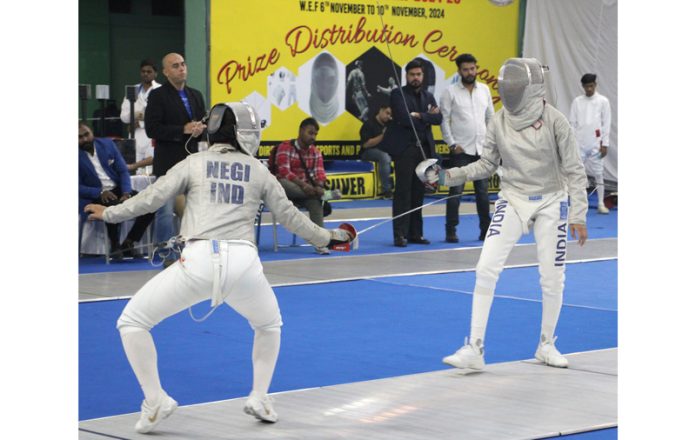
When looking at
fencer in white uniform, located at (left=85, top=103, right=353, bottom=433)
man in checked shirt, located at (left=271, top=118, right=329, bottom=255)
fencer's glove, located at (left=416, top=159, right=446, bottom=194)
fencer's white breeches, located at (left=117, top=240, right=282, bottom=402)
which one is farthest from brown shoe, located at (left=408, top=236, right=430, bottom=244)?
fencer's white breeches, located at (left=117, top=240, right=282, bottom=402)

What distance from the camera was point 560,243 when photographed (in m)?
5.91

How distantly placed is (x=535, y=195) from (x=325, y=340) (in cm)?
157

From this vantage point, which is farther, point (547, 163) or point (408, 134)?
point (408, 134)

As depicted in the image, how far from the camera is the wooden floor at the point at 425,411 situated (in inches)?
179

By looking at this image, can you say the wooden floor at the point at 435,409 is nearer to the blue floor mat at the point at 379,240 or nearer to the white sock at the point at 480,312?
the white sock at the point at 480,312

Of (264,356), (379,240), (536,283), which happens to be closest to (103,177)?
(379,240)

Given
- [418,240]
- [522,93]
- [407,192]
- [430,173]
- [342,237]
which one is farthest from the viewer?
[418,240]

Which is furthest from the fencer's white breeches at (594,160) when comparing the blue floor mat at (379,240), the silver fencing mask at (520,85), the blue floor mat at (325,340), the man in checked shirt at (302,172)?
the silver fencing mask at (520,85)

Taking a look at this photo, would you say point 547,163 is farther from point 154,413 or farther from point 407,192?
point 407,192

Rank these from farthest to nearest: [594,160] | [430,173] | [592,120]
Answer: [594,160]
[592,120]
[430,173]

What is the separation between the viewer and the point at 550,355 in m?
5.92

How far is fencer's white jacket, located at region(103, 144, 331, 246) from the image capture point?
4562mm

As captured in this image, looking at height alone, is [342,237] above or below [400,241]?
above

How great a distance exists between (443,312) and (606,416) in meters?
2.86
